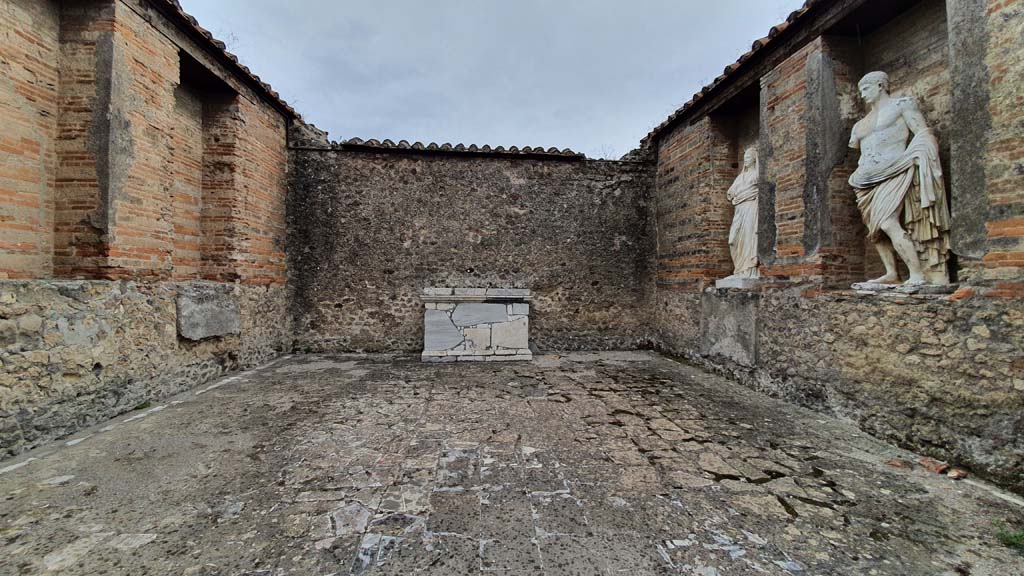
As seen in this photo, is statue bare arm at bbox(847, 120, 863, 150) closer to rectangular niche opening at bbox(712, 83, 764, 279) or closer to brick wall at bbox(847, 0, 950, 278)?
brick wall at bbox(847, 0, 950, 278)

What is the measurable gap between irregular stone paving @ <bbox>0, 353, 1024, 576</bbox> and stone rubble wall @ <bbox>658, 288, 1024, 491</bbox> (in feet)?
0.75

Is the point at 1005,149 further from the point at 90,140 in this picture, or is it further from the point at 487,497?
the point at 90,140

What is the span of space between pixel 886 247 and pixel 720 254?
2.40 meters

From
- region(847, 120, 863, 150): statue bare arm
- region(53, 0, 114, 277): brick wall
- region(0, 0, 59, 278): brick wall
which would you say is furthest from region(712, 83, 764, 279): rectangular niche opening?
region(0, 0, 59, 278): brick wall

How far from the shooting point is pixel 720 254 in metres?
5.71

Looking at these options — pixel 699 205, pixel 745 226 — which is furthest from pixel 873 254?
pixel 699 205

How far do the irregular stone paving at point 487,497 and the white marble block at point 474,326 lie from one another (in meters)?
2.05

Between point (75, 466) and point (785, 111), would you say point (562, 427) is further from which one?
point (785, 111)

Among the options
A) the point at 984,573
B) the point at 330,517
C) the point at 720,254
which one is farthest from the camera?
the point at 720,254

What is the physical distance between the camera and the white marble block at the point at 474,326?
5.86 meters

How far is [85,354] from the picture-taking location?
3.18 metres

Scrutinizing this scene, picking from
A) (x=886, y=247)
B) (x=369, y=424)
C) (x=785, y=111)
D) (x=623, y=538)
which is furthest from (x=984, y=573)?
(x=785, y=111)

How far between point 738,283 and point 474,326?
362 cm

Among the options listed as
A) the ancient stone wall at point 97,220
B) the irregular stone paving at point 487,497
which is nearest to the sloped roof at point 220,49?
the ancient stone wall at point 97,220
